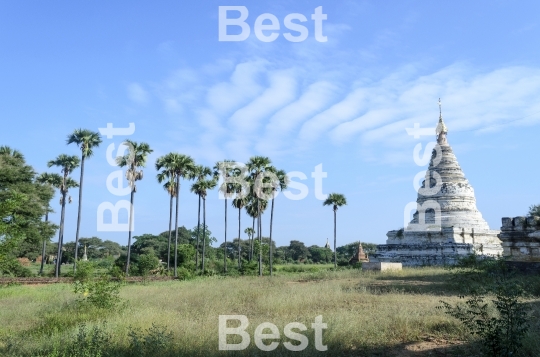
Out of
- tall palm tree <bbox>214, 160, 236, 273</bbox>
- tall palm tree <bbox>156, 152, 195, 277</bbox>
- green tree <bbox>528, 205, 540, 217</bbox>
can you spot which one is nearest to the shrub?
green tree <bbox>528, 205, 540, 217</bbox>

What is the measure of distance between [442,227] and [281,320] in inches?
1106

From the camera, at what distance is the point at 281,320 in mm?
11469

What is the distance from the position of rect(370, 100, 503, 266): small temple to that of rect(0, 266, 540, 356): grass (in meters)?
16.8

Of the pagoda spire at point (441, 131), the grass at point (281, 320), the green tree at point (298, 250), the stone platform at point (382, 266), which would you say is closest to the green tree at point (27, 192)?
the grass at point (281, 320)

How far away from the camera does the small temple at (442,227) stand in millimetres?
33812

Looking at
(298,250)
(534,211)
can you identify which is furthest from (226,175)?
(298,250)

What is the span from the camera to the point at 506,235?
20.9 metres

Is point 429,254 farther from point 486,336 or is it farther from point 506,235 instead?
point 486,336

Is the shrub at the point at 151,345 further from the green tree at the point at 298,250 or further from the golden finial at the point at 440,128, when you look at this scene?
the green tree at the point at 298,250

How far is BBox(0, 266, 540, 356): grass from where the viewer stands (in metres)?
8.68

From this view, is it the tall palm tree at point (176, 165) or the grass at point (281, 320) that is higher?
the tall palm tree at point (176, 165)

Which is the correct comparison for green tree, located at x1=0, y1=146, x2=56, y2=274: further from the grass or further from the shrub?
the shrub

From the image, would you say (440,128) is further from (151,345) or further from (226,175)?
(151,345)

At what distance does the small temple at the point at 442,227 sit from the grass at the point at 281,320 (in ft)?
55.1
